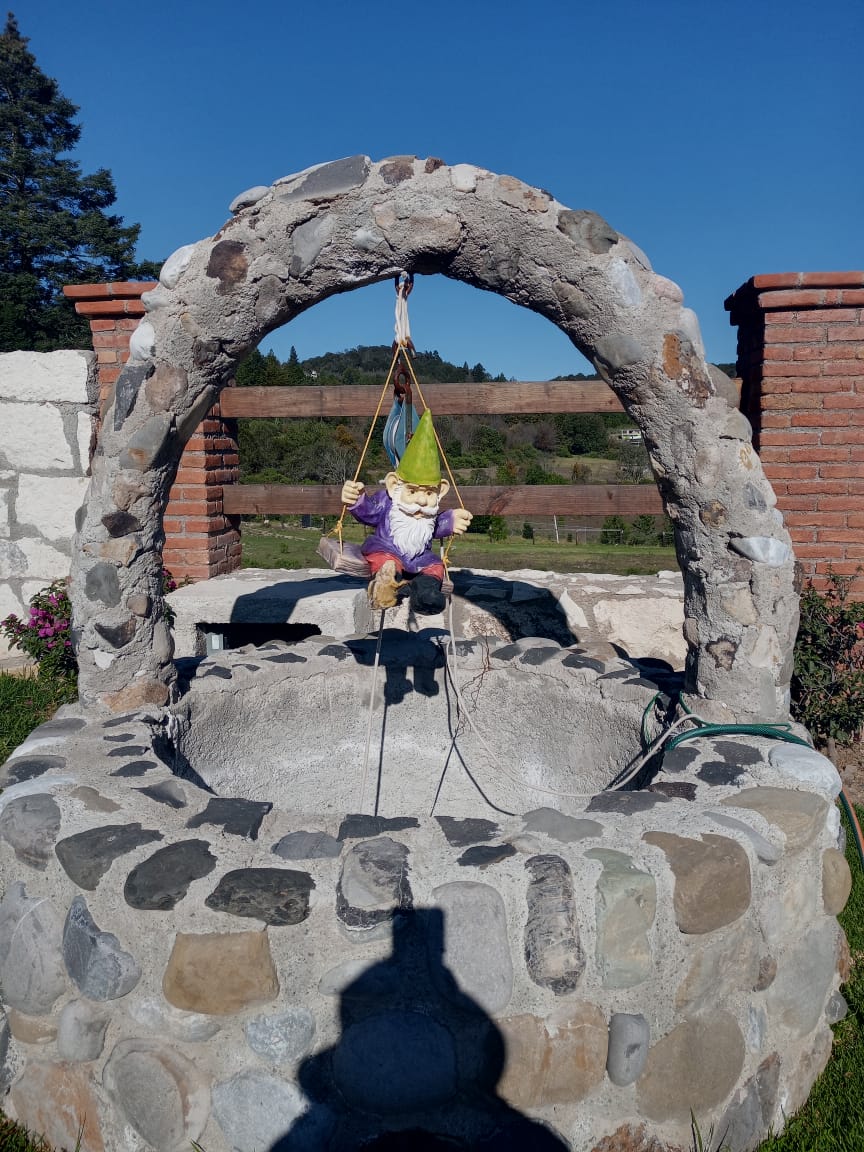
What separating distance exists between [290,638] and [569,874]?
12.1 ft

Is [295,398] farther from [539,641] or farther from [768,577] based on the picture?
[768,577]

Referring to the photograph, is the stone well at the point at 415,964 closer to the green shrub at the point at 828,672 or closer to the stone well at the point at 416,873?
the stone well at the point at 416,873

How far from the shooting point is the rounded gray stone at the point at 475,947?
1712mm

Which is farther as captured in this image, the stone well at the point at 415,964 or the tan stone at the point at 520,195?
the tan stone at the point at 520,195

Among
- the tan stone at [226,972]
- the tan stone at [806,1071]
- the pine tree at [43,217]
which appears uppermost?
the pine tree at [43,217]

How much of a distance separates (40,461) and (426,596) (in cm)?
300

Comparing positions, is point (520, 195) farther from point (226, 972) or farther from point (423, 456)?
point (226, 972)

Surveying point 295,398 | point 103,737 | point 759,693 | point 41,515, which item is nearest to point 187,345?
point 103,737

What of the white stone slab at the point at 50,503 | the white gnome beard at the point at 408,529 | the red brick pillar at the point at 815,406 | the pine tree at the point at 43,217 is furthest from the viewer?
the pine tree at the point at 43,217

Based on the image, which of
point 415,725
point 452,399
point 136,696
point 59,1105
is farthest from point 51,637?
point 59,1105

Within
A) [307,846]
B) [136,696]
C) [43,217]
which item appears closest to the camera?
[307,846]

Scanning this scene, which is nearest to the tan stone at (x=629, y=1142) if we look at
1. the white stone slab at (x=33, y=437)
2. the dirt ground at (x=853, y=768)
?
the dirt ground at (x=853, y=768)

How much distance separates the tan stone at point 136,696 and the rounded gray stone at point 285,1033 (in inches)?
54.8

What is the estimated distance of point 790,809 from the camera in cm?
212
